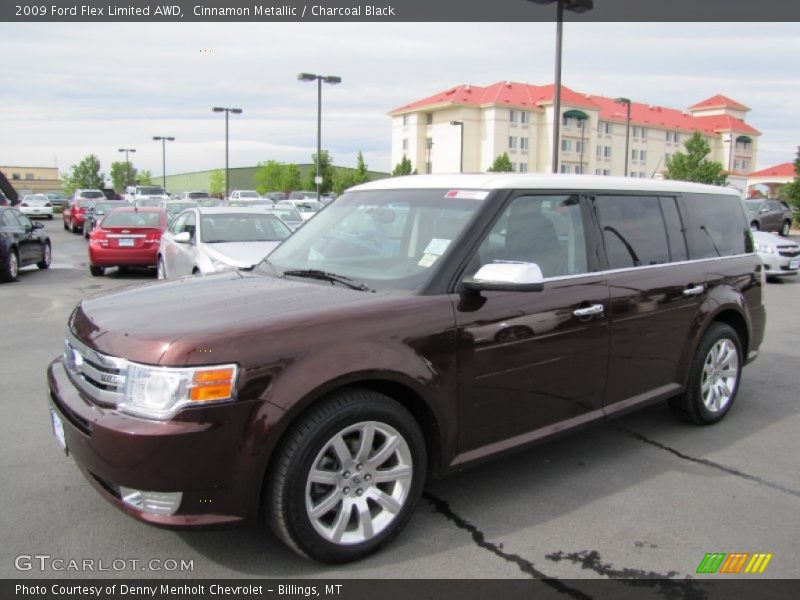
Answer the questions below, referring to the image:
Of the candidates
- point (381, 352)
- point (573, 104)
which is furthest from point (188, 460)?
point (573, 104)

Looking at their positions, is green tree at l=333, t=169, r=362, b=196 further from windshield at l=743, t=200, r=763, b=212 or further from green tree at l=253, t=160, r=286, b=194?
windshield at l=743, t=200, r=763, b=212

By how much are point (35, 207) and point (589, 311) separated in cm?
4501

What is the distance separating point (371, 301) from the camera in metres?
3.43

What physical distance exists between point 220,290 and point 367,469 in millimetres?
1311

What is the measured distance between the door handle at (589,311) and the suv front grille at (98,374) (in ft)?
8.09

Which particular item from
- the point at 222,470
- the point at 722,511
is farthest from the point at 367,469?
A: the point at 722,511

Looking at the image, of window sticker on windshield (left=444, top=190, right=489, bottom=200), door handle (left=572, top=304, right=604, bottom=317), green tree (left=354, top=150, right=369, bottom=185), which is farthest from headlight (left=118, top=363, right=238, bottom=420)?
green tree (left=354, top=150, right=369, bottom=185)

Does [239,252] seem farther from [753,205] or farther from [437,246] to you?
[753,205]

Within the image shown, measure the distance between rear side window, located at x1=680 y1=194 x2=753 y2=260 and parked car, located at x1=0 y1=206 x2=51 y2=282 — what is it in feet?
41.8

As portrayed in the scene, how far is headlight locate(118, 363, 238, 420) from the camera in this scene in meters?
2.84

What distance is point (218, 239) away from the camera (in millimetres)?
10352

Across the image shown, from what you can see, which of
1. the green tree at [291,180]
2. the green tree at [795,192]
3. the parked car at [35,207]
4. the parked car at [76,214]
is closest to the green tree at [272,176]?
the green tree at [291,180]

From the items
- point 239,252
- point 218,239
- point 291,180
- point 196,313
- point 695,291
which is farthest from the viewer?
point 291,180

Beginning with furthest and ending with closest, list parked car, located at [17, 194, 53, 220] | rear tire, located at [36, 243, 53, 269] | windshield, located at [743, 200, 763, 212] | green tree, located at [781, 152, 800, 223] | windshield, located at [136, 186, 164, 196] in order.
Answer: windshield, located at [136, 186, 164, 196] → parked car, located at [17, 194, 53, 220] → green tree, located at [781, 152, 800, 223] → windshield, located at [743, 200, 763, 212] → rear tire, located at [36, 243, 53, 269]
